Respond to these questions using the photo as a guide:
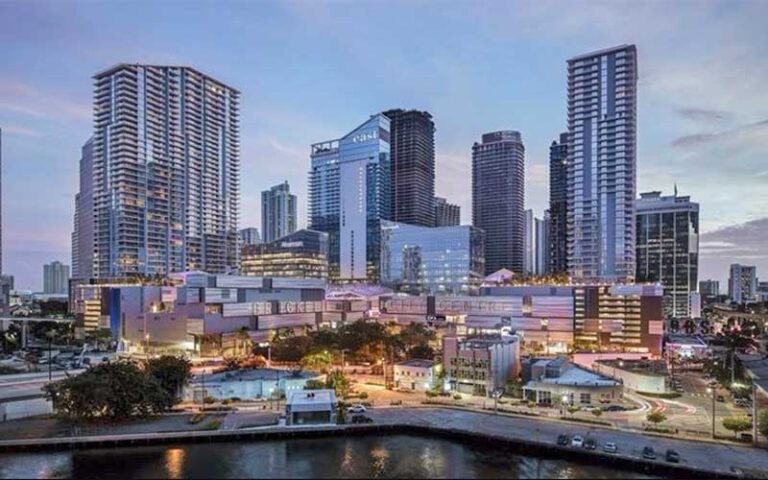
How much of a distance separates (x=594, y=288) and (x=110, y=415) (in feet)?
200

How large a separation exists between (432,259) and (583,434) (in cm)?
9636

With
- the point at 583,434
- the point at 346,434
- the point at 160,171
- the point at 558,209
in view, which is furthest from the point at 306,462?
the point at 558,209

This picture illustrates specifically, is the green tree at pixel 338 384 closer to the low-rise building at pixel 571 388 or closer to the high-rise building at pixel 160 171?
the low-rise building at pixel 571 388

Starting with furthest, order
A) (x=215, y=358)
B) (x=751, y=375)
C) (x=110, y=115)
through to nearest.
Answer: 1. (x=110, y=115)
2. (x=215, y=358)
3. (x=751, y=375)

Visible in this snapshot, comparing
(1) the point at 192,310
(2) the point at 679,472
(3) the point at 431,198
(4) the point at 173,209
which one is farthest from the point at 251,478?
(3) the point at 431,198

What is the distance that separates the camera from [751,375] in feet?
151

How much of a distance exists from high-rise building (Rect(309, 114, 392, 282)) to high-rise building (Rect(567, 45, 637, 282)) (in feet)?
199

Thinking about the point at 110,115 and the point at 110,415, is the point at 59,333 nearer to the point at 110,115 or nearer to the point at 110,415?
the point at 110,115

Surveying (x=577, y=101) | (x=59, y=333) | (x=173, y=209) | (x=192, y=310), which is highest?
(x=577, y=101)

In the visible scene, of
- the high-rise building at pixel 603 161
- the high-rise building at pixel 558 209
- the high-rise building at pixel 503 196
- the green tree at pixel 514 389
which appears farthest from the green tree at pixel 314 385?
the high-rise building at pixel 503 196

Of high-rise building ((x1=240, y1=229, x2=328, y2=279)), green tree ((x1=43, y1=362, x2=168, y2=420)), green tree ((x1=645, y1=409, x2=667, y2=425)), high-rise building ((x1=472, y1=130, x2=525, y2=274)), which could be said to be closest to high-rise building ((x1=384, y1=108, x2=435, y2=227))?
high-rise building ((x1=472, y1=130, x2=525, y2=274))

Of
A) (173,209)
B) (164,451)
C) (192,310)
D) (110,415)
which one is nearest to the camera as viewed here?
(164,451)

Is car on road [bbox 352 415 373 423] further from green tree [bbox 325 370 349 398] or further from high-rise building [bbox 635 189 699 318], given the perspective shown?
high-rise building [bbox 635 189 699 318]

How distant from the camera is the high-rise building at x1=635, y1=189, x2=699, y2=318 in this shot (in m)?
135
